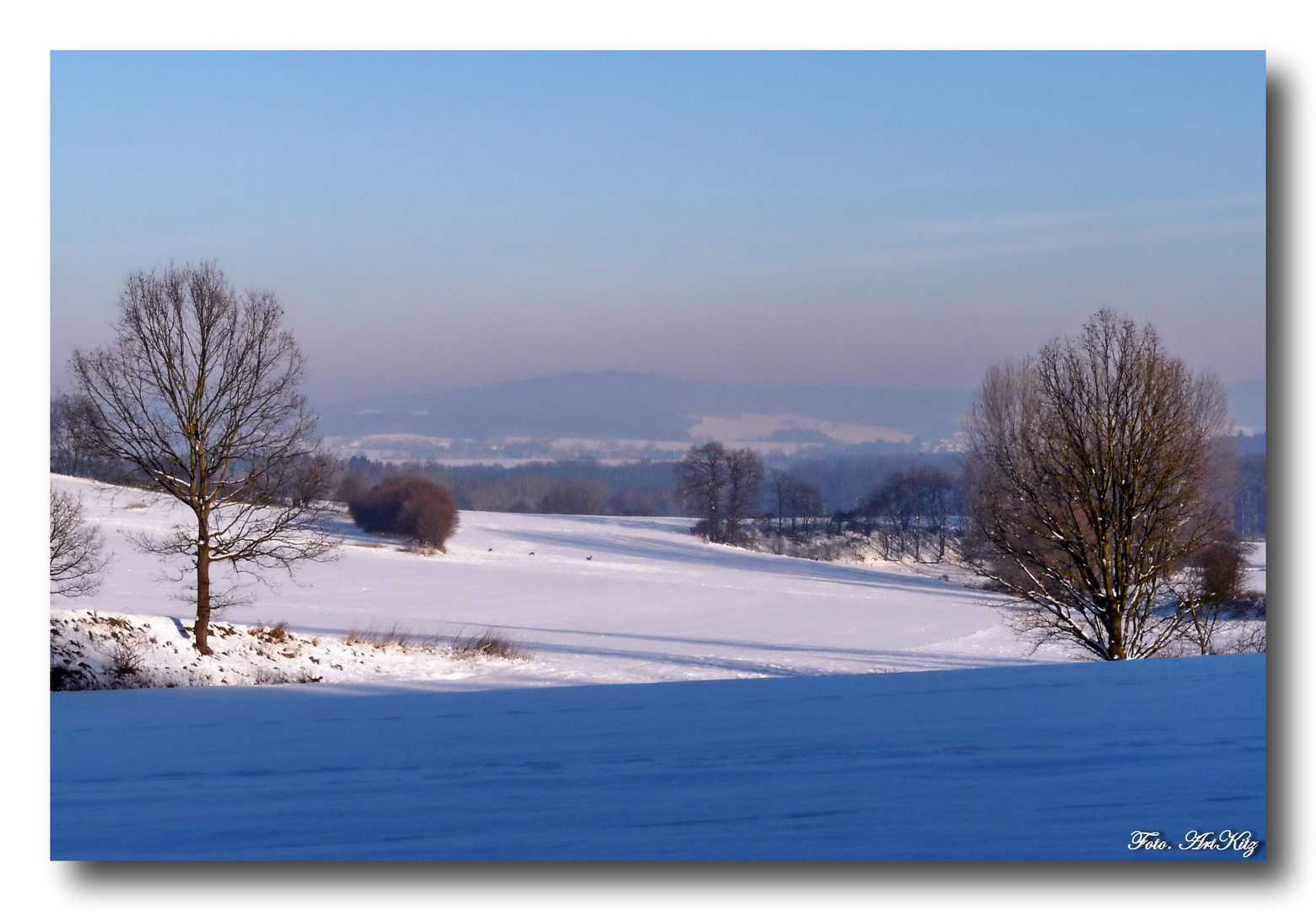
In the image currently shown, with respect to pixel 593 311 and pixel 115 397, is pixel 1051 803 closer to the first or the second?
pixel 593 311

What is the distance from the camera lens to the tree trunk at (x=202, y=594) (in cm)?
561

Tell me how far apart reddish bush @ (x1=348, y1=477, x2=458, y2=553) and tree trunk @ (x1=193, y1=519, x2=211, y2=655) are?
116 cm

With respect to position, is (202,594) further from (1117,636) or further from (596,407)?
(1117,636)

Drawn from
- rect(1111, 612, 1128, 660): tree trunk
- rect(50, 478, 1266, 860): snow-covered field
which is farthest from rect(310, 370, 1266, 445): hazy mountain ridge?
rect(1111, 612, 1128, 660): tree trunk

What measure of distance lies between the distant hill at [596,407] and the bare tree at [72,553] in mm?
2033

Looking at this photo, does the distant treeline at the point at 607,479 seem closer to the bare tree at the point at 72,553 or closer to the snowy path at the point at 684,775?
the bare tree at the point at 72,553

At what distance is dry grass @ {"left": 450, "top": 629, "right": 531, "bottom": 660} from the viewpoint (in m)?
6.51

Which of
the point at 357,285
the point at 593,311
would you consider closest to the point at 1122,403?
the point at 593,311

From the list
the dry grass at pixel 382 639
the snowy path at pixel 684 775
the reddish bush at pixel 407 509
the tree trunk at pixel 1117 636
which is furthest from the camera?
the reddish bush at pixel 407 509

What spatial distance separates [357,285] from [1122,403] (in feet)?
14.0

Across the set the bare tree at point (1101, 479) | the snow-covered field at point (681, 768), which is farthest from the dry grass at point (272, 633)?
the bare tree at point (1101, 479)

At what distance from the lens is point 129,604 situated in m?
5.95
